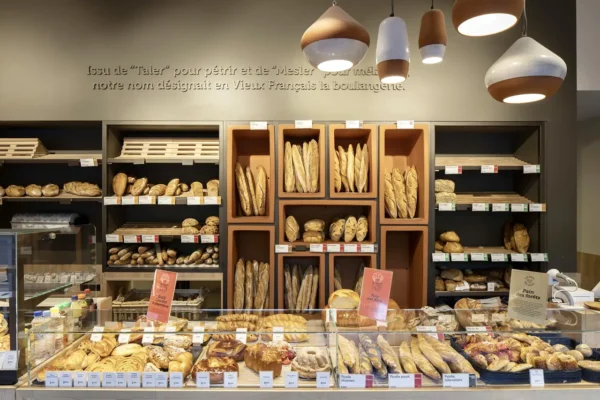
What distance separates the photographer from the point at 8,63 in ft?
11.1

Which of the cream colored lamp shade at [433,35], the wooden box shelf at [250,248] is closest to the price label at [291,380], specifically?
the cream colored lamp shade at [433,35]

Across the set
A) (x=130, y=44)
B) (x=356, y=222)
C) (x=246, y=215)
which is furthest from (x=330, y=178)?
(x=130, y=44)

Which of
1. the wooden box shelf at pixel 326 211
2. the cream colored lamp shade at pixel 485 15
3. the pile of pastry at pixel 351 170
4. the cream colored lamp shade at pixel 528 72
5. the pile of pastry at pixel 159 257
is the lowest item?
the pile of pastry at pixel 159 257

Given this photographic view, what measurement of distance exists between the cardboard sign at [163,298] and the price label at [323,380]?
716mm

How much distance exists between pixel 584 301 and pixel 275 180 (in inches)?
86.3

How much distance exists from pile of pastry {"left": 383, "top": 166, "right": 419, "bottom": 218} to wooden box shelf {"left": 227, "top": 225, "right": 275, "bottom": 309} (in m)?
0.97

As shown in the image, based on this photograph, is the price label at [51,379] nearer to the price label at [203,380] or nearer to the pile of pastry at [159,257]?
the price label at [203,380]

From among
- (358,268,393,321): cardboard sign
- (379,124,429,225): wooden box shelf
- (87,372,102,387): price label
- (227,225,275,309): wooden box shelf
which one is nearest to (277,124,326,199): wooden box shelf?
(227,225,275,309): wooden box shelf

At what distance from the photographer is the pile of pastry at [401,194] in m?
3.27

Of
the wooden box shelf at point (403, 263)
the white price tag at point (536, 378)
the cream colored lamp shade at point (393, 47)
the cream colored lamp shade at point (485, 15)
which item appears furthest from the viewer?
the wooden box shelf at point (403, 263)

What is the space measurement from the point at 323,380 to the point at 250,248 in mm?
2215

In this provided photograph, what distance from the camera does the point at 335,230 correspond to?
130 inches

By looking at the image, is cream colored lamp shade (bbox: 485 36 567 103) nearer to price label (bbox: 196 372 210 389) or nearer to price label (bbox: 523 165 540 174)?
price label (bbox: 196 372 210 389)

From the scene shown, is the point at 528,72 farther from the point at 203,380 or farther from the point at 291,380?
the point at 203,380
